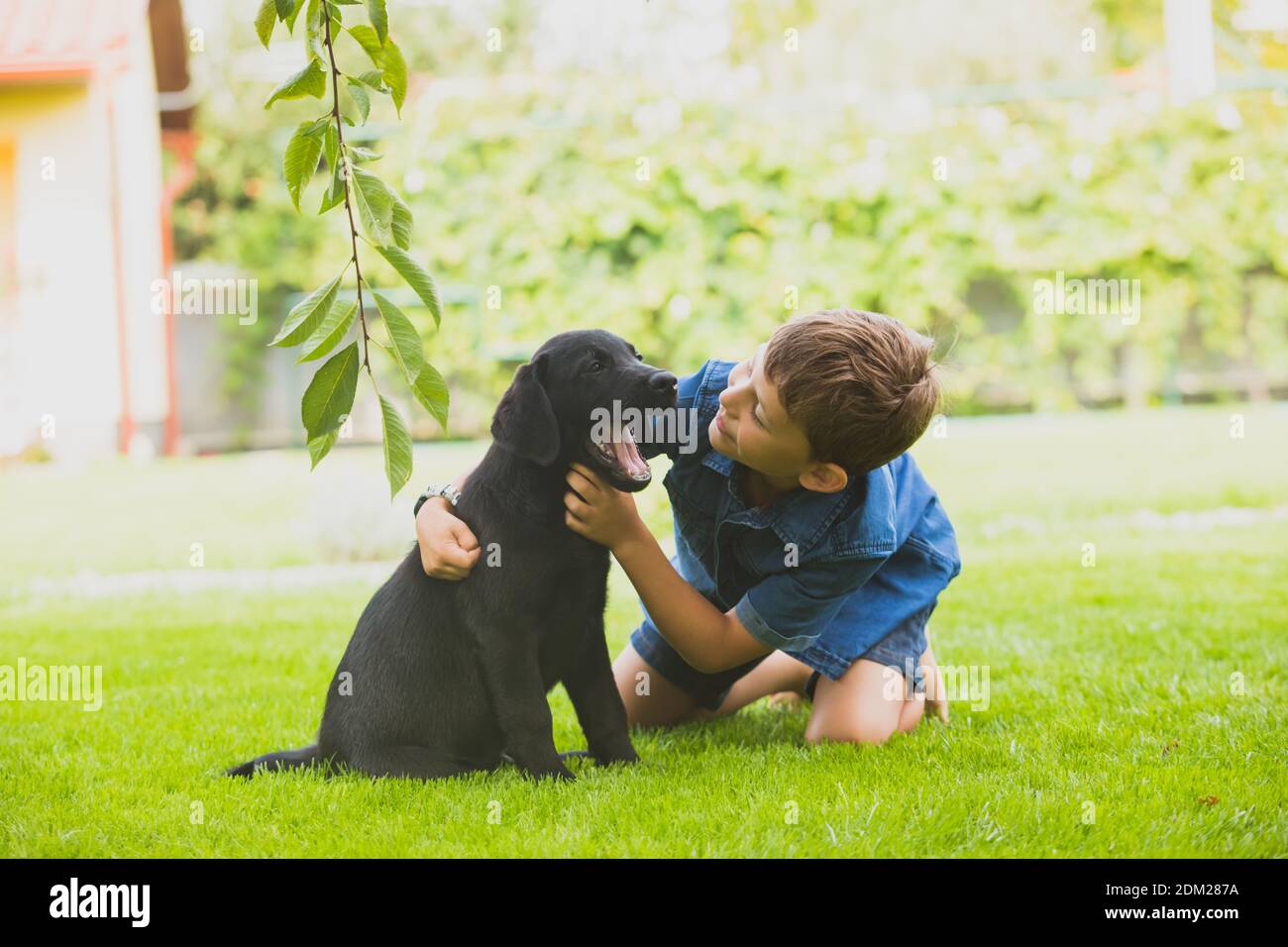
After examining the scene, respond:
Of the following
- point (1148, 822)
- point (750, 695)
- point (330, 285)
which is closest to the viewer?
point (330, 285)

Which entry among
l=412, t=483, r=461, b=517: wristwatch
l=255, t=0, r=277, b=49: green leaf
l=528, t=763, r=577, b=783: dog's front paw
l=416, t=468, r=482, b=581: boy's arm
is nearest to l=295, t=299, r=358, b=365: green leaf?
l=255, t=0, r=277, b=49: green leaf

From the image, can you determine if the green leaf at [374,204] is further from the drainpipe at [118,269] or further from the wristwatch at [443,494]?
the drainpipe at [118,269]

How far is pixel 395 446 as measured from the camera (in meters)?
2.21

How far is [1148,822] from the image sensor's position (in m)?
2.55

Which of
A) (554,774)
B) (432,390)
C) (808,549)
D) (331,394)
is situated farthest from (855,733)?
(331,394)

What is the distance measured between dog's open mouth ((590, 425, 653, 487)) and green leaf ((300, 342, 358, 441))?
753 millimetres

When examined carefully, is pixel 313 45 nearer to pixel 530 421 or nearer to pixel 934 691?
pixel 530 421

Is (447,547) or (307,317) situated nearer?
(307,317)

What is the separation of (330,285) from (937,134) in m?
9.50

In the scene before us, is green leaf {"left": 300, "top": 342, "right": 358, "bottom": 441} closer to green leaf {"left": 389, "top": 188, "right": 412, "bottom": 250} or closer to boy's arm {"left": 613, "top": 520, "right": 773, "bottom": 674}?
green leaf {"left": 389, "top": 188, "right": 412, "bottom": 250}

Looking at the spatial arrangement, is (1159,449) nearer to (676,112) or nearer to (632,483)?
(676,112)

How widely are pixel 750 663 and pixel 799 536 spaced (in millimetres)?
545

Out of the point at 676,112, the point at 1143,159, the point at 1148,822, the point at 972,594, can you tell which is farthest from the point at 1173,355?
the point at 1148,822

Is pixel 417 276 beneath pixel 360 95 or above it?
beneath
